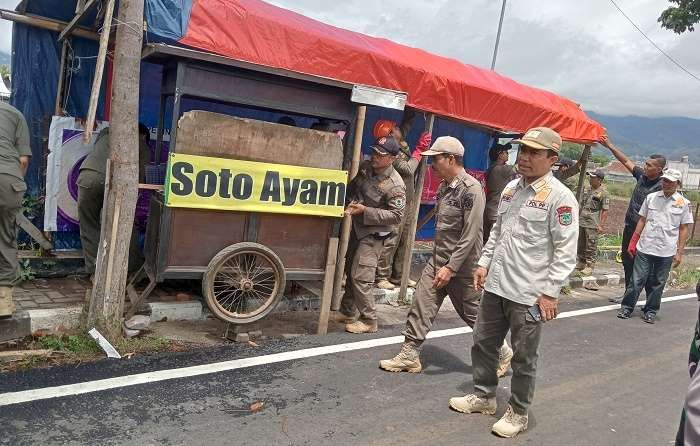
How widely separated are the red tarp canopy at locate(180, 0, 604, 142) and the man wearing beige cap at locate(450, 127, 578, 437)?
10.2ft

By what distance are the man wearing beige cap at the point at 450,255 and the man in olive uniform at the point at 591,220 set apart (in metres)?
6.10

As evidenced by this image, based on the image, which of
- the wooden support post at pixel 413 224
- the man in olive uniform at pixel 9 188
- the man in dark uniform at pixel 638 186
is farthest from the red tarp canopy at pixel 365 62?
the man in olive uniform at pixel 9 188

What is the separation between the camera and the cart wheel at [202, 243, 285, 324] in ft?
15.1

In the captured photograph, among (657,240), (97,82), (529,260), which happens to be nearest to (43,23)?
(97,82)

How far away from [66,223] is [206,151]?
8.03 feet

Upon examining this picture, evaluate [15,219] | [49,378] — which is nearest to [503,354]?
[49,378]

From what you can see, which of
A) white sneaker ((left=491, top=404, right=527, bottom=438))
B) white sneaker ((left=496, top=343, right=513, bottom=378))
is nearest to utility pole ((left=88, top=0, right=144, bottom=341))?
white sneaker ((left=491, top=404, right=527, bottom=438))

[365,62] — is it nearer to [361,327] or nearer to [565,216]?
[361,327]

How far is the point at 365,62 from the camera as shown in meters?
6.24

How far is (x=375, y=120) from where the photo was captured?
7926 millimetres

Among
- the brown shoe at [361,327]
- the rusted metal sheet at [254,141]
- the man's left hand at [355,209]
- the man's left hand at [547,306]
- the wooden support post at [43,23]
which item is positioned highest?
the wooden support post at [43,23]

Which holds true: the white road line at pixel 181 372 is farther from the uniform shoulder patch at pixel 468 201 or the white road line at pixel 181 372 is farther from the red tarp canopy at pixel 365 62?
the red tarp canopy at pixel 365 62

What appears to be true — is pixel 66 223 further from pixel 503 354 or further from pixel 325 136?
pixel 503 354

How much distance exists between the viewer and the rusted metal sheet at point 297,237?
16.2ft
